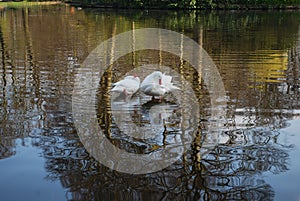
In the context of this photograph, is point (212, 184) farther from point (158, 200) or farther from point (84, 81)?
point (84, 81)

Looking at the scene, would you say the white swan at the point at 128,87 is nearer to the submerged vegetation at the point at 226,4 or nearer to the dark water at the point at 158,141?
the dark water at the point at 158,141

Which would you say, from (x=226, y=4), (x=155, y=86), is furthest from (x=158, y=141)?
(x=226, y=4)

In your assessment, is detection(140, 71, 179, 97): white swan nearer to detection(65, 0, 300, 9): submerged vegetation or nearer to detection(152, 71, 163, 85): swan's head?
detection(152, 71, 163, 85): swan's head

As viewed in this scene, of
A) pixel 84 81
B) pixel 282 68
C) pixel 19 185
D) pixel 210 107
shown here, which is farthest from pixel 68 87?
pixel 282 68

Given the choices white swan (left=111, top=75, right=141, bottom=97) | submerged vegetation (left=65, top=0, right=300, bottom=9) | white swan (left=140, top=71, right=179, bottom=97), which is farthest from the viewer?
submerged vegetation (left=65, top=0, right=300, bottom=9)

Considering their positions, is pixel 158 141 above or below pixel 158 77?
below

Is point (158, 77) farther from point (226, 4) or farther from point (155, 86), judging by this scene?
point (226, 4)

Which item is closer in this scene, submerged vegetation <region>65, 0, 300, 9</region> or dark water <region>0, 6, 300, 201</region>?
dark water <region>0, 6, 300, 201</region>

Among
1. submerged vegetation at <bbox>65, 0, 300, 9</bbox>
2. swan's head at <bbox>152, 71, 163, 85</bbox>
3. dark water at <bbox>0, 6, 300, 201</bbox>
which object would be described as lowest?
dark water at <bbox>0, 6, 300, 201</bbox>

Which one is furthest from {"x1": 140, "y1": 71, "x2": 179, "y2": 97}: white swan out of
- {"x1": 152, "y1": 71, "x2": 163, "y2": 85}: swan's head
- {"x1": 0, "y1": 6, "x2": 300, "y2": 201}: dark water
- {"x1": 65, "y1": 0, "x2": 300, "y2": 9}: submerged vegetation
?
{"x1": 65, "y1": 0, "x2": 300, "y2": 9}: submerged vegetation

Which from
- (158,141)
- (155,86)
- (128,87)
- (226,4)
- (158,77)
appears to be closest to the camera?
(158,141)

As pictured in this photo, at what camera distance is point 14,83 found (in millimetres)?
8656

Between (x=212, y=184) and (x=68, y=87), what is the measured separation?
184 inches

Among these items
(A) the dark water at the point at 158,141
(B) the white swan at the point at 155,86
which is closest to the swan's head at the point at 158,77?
(B) the white swan at the point at 155,86
